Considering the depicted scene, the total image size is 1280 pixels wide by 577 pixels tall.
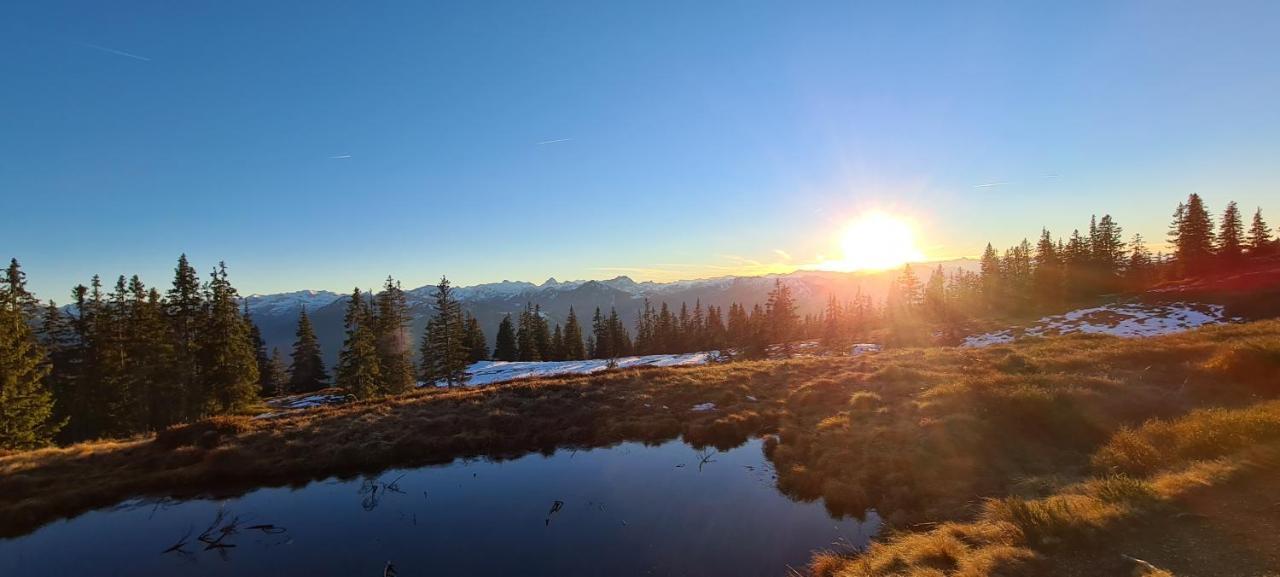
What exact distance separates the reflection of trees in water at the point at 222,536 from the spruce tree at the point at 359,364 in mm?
34702

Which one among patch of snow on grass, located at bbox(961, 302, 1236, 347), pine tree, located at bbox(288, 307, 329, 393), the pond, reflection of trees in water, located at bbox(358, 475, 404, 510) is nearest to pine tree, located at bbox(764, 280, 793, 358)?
patch of snow on grass, located at bbox(961, 302, 1236, 347)

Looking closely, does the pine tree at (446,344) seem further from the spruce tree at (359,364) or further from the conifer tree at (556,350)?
the conifer tree at (556,350)

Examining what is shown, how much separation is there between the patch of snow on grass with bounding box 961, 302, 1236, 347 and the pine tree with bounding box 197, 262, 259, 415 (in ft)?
231

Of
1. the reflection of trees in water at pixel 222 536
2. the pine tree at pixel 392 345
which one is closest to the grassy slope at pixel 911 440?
the reflection of trees in water at pixel 222 536

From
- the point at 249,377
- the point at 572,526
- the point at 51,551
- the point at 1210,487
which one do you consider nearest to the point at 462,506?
the point at 572,526

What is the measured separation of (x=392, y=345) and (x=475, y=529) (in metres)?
47.5

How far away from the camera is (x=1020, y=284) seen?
83.3 meters

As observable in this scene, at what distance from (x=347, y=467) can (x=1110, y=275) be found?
105105mm

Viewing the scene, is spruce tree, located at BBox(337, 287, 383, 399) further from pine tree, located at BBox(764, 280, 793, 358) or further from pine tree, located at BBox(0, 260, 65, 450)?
pine tree, located at BBox(764, 280, 793, 358)

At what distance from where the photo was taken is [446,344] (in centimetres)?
5984

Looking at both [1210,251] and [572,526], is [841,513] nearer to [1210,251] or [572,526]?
[572,526]

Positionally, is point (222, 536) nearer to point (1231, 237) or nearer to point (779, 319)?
point (779, 319)

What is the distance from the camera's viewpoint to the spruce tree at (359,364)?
158 feet

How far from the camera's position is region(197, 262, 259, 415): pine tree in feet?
131
